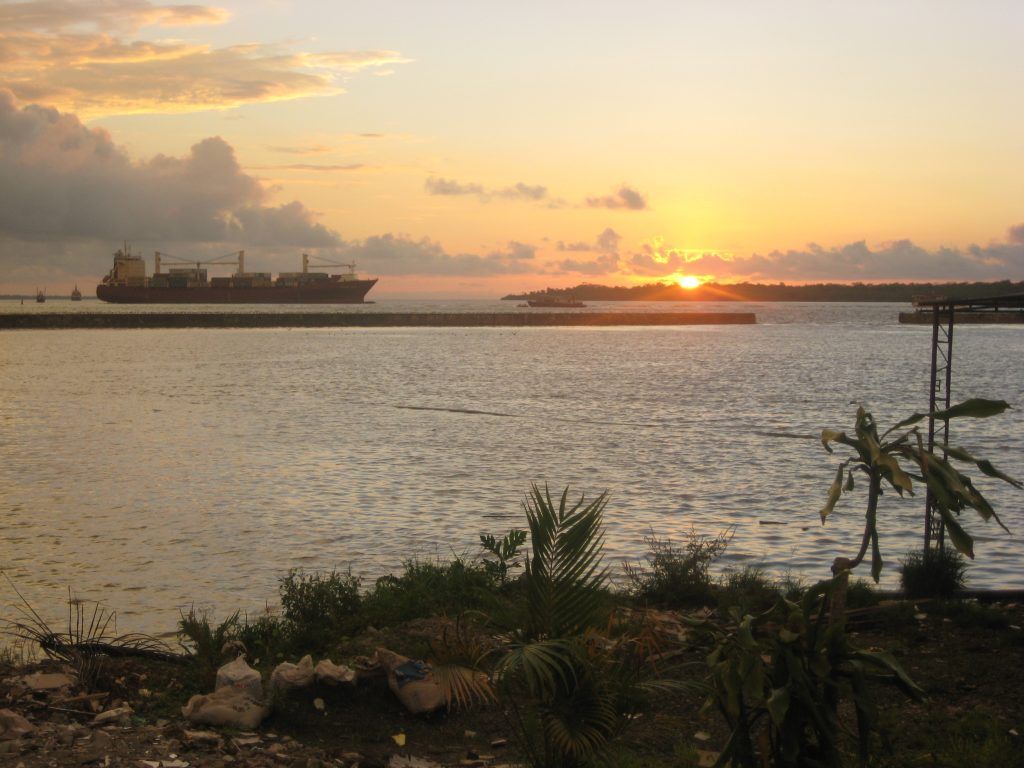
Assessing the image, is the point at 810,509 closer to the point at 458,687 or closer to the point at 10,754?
the point at 458,687

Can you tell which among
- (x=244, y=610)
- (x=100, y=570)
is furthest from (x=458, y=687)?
(x=100, y=570)

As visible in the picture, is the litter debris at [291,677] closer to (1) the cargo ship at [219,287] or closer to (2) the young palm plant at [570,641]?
(2) the young palm plant at [570,641]

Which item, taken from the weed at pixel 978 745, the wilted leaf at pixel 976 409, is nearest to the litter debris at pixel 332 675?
the weed at pixel 978 745

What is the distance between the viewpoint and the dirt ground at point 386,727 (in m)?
5.51

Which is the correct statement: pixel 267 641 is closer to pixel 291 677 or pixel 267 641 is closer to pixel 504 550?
pixel 291 677

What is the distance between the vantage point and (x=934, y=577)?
9164mm

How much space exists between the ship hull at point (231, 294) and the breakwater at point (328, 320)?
4016 cm

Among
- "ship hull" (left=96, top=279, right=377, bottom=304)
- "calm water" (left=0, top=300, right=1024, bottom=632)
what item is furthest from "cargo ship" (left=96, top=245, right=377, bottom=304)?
"calm water" (left=0, top=300, right=1024, bottom=632)

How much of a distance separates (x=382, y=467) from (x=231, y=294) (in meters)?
146

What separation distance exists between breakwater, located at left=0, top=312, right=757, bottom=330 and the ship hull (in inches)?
1581

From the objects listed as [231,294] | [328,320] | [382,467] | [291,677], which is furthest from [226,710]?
[231,294]

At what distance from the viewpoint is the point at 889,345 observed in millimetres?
80688

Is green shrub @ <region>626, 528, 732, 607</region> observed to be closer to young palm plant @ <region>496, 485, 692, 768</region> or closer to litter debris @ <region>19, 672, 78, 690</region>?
young palm plant @ <region>496, 485, 692, 768</region>

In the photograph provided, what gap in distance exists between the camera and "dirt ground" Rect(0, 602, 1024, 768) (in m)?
5.51
